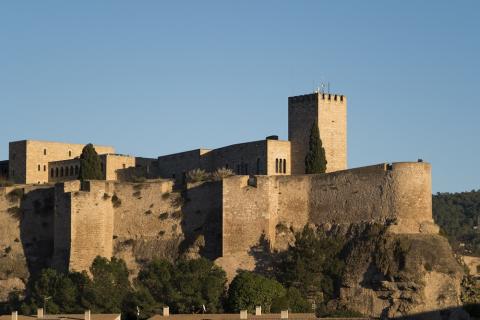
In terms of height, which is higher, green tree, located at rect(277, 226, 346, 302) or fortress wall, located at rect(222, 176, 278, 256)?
fortress wall, located at rect(222, 176, 278, 256)

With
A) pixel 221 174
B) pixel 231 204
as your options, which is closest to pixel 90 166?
pixel 221 174

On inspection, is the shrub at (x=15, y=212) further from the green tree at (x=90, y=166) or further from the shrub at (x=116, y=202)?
the shrub at (x=116, y=202)

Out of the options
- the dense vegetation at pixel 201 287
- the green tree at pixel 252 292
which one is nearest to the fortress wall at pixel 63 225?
the dense vegetation at pixel 201 287

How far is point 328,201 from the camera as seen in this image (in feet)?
217

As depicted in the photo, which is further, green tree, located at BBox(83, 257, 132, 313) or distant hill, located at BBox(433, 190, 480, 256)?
distant hill, located at BBox(433, 190, 480, 256)

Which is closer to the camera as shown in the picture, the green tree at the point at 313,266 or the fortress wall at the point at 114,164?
the green tree at the point at 313,266

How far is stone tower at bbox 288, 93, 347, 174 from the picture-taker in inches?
2827

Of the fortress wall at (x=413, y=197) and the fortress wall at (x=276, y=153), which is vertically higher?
the fortress wall at (x=276, y=153)

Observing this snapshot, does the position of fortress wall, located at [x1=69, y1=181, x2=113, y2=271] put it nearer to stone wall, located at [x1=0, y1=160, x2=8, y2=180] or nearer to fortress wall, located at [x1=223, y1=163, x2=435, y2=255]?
fortress wall, located at [x1=223, y1=163, x2=435, y2=255]

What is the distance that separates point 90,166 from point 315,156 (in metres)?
13.8

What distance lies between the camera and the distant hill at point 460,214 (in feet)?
366

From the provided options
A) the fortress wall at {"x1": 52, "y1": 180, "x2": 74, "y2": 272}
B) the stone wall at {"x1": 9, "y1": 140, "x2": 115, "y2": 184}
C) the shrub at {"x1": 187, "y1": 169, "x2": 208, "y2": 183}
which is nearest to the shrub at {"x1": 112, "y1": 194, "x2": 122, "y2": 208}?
the fortress wall at {"x1": 52, "y1": 180, "x2": 74, "y2": 272}

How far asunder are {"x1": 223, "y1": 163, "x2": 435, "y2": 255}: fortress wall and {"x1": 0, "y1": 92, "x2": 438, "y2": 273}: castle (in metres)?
0.05

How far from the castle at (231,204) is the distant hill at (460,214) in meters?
37.2
